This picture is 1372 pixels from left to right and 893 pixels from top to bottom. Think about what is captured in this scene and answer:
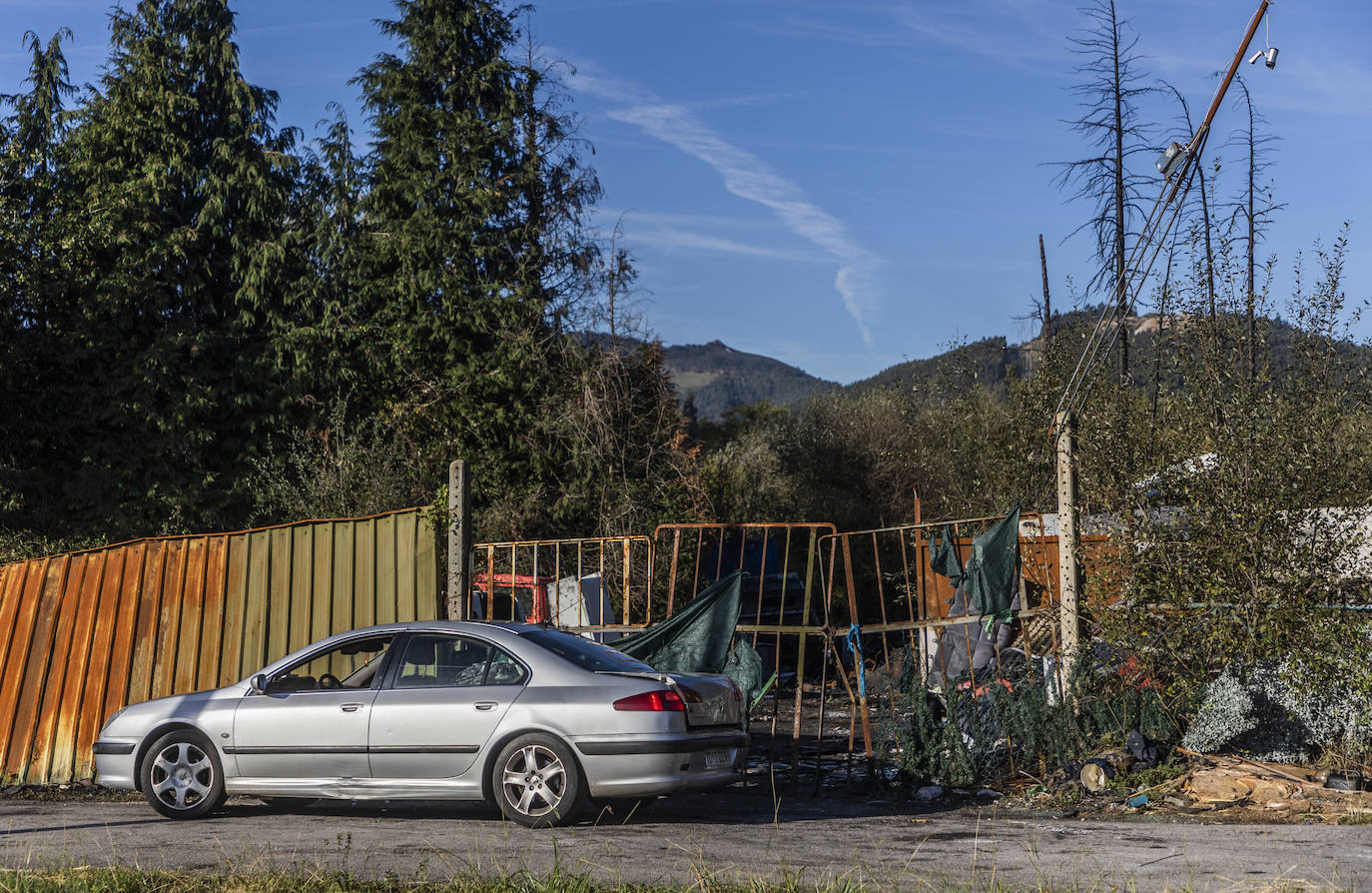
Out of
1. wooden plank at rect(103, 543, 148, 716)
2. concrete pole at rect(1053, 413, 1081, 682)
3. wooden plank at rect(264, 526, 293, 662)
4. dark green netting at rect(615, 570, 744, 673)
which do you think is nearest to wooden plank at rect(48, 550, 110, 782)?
wooden plank at rect(103, 543, 148, 716)

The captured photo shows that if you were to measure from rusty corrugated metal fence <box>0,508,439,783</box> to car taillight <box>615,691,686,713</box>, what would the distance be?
336cm

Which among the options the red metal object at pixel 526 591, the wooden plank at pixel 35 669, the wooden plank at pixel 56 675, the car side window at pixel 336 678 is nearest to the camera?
the car side window at pixel 336 678

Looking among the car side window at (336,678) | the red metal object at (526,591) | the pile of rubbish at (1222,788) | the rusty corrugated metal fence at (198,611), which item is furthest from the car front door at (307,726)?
the red metal object at (526,591)

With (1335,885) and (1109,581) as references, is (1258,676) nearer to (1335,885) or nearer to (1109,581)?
(1109,581)

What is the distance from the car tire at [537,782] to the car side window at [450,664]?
0.51 metres

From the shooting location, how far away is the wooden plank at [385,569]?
33.9 ft

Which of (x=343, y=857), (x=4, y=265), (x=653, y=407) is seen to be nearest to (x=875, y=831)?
(x=343, y=857)

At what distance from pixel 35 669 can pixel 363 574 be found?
3692 mm

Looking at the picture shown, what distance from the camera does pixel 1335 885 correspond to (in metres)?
5.40

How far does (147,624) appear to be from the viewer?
1079cm

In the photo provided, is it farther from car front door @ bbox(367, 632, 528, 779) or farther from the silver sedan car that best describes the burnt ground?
car front door @ bbox(367, 632, 528, 779)

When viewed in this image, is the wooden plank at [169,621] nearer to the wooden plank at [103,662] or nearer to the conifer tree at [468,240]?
the wooden plank at [103,662]

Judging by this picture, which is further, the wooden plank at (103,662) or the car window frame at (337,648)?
the wooden plank at (103,662)

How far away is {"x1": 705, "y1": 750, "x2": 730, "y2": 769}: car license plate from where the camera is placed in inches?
301
